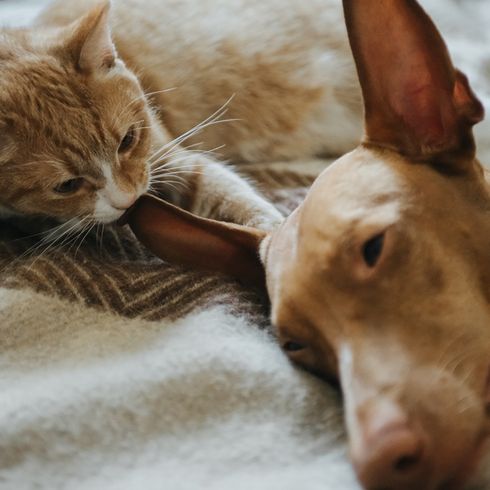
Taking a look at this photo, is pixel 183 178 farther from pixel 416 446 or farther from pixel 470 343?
pixel 416 446

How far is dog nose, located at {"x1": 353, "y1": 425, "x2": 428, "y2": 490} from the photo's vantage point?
107 centimetres

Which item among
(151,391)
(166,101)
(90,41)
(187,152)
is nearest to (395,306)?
(151,391)

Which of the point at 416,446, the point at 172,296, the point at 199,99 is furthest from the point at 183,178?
the point at 416,446

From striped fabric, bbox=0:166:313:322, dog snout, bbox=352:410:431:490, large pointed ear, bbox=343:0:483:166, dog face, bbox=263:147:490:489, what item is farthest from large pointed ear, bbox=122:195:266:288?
dog snout, bbox=352:410:431:490

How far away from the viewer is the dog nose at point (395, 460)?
1.07 metres

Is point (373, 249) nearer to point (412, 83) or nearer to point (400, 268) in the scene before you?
point (400, 268)

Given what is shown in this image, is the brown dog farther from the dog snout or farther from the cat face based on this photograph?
the cat face

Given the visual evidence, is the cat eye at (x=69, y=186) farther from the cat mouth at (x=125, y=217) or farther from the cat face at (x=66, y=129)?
the cat mouth at (x=125, y=217)

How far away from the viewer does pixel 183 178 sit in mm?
2354

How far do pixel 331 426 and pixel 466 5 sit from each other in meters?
2.24

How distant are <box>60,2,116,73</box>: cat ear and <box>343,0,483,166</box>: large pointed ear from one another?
2.65 feet

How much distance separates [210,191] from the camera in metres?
2.31

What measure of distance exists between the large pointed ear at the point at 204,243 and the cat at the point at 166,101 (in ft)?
0.88

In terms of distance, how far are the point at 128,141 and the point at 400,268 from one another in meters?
1.09
